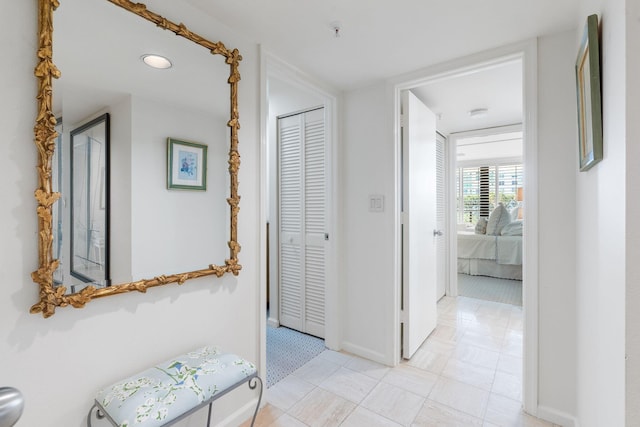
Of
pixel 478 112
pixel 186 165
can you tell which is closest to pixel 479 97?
pixel 478 112

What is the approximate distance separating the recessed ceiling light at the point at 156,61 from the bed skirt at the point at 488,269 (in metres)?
5.35

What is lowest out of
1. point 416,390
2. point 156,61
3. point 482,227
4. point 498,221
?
point 416,390

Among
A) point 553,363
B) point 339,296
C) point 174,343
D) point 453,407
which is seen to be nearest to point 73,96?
point 174,343

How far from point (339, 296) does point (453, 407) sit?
106cm

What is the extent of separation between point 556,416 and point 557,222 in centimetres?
109

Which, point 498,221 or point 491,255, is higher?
point 498,221

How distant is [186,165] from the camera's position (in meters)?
1.44

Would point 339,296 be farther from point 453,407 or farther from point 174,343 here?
point 174,343

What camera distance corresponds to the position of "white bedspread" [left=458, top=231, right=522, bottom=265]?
4.79 metres

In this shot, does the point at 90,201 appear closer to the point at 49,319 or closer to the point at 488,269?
the point at 49,319

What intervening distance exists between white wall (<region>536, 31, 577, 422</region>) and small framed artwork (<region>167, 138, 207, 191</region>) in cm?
188

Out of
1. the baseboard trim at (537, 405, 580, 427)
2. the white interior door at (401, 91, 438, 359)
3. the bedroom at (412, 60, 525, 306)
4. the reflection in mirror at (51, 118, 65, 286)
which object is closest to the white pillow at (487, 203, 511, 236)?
the bedroom at (412, 60, 525, 306)

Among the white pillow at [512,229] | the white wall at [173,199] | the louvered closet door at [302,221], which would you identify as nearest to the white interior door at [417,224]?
the louvered closet door at [302,221]

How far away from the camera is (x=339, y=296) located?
250 centimetres
